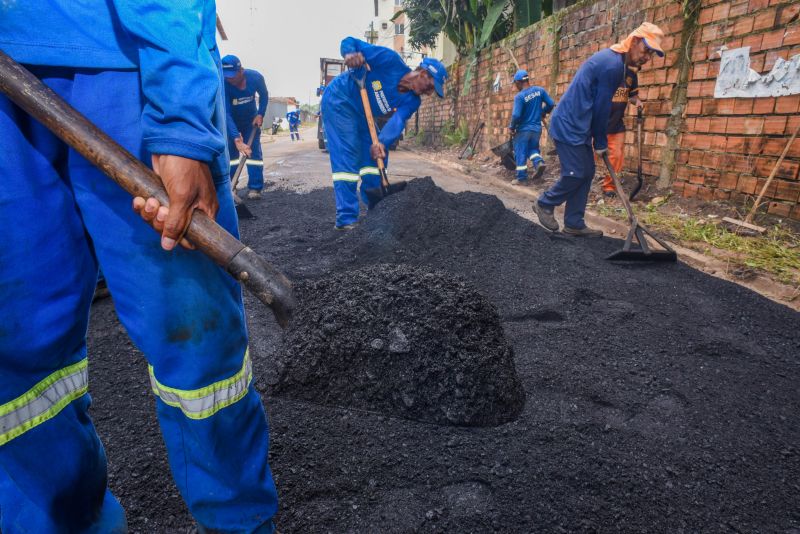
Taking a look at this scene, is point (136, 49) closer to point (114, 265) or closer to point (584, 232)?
point (114, 265)

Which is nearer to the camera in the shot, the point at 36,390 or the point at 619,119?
the point at 36,390

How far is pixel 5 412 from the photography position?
882 mm

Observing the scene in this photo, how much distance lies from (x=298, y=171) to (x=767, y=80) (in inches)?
286

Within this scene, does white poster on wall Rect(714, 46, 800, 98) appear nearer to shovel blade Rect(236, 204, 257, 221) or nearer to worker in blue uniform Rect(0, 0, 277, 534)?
worker in blue uniform Rect(0, 0, 277, 534)

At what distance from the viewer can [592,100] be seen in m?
3.84

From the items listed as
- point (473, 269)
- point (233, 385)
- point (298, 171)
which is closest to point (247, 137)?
point (298, 171)

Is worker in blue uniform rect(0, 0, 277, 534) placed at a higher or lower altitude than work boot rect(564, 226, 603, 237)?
higher

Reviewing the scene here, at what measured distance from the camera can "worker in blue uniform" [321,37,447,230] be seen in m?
4.10

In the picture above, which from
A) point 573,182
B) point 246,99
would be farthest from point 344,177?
point 246,99

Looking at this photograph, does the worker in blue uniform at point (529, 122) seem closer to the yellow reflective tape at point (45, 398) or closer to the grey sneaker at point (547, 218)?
the grey sneaker at point (547, 218)

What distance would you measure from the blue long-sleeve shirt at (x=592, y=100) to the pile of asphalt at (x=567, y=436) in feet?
5.78

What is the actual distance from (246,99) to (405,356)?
17.8 ft

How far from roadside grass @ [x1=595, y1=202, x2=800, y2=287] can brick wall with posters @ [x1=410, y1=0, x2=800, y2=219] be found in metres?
0.39

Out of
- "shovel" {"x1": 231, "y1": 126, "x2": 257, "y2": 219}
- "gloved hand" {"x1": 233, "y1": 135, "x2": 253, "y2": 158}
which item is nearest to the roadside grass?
"shovel" {"x1": 231, "y1": 126, "x2": 257, "y2": 219}
